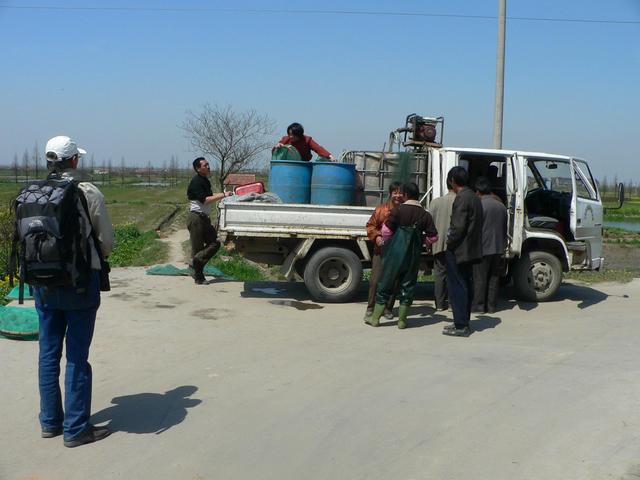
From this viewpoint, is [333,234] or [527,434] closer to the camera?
[527,434]

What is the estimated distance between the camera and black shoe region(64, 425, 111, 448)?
13.7ft

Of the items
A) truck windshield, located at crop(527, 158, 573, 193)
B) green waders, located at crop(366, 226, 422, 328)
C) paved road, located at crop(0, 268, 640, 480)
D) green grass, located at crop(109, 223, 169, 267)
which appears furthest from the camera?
green grass, located at crop(109, 223, 169, 267)

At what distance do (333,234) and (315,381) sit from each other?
3603 mm

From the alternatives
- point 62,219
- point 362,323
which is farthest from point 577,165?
point 62,219

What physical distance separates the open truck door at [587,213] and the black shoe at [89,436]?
7.01 m

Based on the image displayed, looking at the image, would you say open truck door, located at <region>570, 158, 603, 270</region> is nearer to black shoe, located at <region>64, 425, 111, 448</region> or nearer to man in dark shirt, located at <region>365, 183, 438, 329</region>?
man in dark shirt, located at <region>365, 183, 438, 329</region>

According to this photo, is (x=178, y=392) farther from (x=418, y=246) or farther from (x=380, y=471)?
(x=418, y=246)

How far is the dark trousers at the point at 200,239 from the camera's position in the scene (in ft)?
32.6

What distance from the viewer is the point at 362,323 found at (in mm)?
7809

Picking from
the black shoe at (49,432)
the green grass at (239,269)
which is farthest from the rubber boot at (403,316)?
the green grass at (239,269)

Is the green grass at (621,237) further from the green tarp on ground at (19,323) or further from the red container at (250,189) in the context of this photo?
the green tarp on ground at (19,323)

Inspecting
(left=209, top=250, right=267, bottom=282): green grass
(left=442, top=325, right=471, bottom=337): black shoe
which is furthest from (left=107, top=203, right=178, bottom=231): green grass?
(left=442, top=325, right=471, bottom=337): black shoe

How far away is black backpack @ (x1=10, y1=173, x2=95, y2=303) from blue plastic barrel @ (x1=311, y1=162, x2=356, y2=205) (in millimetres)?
5047

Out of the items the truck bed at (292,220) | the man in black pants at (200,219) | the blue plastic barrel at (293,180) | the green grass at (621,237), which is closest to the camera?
the truck bed at (292,220)
